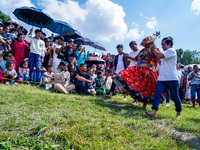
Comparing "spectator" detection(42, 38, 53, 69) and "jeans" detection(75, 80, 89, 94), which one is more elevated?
"spectator" detection(42, 38, 53, 69)

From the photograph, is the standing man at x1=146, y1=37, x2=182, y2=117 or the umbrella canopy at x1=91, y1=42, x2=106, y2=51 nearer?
the standing man at x1=146, y1=37, x2=182, y2=117

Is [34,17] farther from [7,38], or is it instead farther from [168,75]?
[168,75]

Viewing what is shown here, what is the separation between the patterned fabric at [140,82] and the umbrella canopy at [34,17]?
179 inches

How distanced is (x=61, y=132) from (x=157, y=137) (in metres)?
1.35

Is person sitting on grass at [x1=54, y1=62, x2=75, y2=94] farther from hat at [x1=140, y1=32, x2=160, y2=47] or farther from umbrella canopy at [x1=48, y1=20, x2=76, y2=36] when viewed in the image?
hat at [x1=140, y1=32, x2=160, y2=47]

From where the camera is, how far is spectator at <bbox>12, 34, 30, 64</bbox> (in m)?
6.20

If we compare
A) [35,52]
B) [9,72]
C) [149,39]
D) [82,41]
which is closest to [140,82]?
[149,39]

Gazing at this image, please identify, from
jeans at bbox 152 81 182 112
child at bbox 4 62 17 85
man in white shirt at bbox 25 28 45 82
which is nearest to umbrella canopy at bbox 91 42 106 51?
man in white shirt at bbox 25 28 45 82

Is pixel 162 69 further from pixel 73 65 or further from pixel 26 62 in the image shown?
pixel 26 62

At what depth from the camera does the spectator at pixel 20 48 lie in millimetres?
6203

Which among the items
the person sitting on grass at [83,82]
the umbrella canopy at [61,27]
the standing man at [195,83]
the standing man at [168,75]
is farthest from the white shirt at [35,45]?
the standing man at [195,83]

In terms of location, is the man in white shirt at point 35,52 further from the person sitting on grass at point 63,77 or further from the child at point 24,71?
the person sitting on grass at point 63,77

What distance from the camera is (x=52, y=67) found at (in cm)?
671

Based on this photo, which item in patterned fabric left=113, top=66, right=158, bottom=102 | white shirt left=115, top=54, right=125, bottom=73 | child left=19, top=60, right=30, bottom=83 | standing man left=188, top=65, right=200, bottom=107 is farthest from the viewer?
standing man left=188, top=65, right=200, bottom=107
